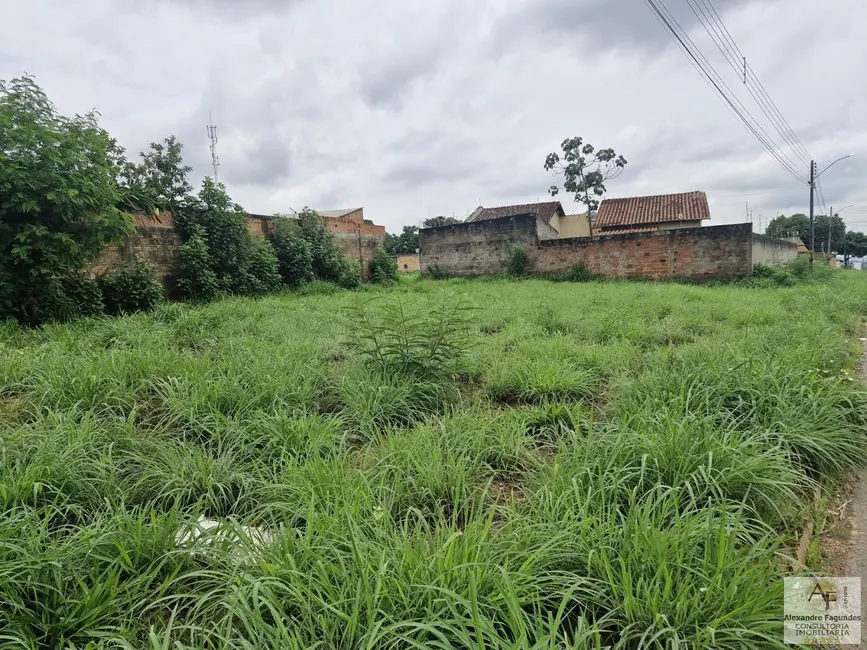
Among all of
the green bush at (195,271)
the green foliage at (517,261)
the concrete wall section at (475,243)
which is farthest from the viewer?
the concrete wall section at (475,243)

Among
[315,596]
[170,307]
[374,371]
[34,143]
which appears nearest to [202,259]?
[170,307]

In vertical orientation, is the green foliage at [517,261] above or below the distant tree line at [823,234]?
below

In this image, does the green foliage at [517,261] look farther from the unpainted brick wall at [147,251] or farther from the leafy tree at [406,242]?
the leafy tree at [406,242]

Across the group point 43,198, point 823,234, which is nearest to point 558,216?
point 43,198

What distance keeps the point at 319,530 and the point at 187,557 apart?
0.46 m

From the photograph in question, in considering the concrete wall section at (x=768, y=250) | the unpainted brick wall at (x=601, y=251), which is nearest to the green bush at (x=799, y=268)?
the concrete wall section at (x=768, y=250)

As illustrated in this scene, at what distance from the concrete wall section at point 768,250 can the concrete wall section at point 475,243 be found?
6.07m

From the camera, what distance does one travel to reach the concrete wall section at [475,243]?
14422 mm

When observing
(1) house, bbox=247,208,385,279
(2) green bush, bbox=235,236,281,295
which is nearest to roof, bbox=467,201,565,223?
(1) house, bbox=247,208,385,279

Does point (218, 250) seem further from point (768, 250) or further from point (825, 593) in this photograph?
point (768, 250)

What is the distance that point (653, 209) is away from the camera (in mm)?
19359

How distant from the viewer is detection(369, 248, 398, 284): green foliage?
44.2 ft

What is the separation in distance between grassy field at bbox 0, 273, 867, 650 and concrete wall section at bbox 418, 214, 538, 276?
11212mm

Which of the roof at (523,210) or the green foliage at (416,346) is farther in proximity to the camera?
the roof at (523,210)
